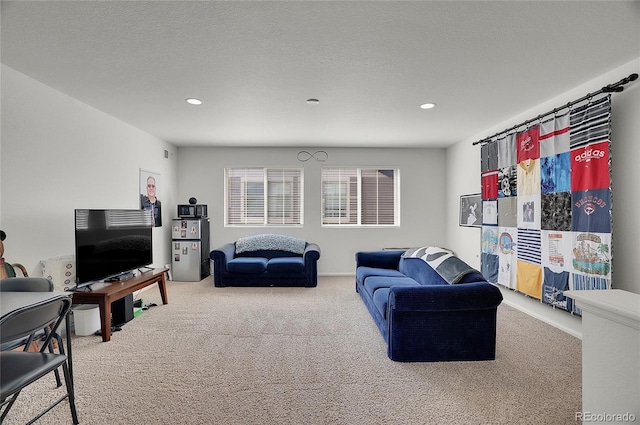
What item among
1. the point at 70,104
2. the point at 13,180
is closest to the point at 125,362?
the point at 13,180

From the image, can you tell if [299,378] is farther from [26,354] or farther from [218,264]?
[218,264]

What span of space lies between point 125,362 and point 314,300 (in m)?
2.36

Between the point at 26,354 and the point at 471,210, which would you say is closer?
the point at 26,354

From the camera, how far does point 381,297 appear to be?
298 cm

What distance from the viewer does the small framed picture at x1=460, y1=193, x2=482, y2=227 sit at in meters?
4.79

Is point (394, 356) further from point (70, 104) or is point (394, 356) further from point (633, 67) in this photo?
point (70, 104)

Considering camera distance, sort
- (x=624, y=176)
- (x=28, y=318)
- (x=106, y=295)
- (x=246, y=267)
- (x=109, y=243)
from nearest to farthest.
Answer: (x=28, y=318) → (x=624, y=176) → (x=106, y=295) → (x=109, y=243) → (x=246, y=267)

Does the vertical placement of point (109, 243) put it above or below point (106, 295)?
above

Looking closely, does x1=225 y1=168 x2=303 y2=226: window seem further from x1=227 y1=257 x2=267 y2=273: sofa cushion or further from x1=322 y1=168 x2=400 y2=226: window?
x1=227 y1=257 x2=267 y2=273: sofa cushion

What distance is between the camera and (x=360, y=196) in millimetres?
6223

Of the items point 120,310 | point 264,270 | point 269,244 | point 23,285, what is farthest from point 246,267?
point 23,285

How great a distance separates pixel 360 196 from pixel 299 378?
433 centimetres

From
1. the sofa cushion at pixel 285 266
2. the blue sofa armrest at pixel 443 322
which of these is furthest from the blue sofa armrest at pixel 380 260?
Answer: the blue sofa armrest at pixel 443 322

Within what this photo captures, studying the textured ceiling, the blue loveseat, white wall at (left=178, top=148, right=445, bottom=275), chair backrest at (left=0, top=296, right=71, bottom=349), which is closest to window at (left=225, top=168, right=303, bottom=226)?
white wall at (left=178, top=148, right=445, bottom=275)
